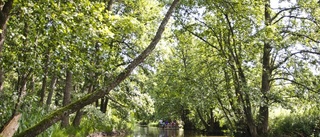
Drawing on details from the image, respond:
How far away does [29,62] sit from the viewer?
7.10 m

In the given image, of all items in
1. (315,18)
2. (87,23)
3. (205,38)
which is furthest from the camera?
(205,38)

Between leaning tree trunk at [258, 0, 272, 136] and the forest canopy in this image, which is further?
leaning tree trunk at [258, 0, 272, 136]

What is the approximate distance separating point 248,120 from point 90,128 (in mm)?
7750

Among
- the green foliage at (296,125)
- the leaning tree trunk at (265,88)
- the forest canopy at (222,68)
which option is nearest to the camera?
the forest canopy at (222,68)

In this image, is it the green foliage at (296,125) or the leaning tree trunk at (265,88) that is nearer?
the green foliage at (296,125)

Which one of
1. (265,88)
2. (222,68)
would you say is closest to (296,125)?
(265,88)

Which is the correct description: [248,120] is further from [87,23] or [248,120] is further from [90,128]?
[87,23]

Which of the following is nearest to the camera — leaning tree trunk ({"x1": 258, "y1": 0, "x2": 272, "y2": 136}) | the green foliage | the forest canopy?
the forest canopy

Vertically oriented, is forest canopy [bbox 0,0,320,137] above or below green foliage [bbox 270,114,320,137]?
above

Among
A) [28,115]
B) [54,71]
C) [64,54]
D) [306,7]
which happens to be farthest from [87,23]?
[306,7]

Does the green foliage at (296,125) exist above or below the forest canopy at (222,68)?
below

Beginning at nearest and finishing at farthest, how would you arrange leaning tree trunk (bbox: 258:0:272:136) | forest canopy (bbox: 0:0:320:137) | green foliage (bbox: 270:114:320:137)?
forest canopy (bbox: 0:0:320:137) → green foliage (bbox: 270:114:320:137) → leaning tree trunk (bbox: 258:0:272:136)

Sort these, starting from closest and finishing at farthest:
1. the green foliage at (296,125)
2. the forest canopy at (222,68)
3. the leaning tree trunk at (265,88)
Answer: the forest canopy at (222,68) → the green foliage at (296,125) → the leaning tree trunk at (265,88)

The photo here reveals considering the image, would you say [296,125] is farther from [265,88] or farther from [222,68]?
[222,68]
